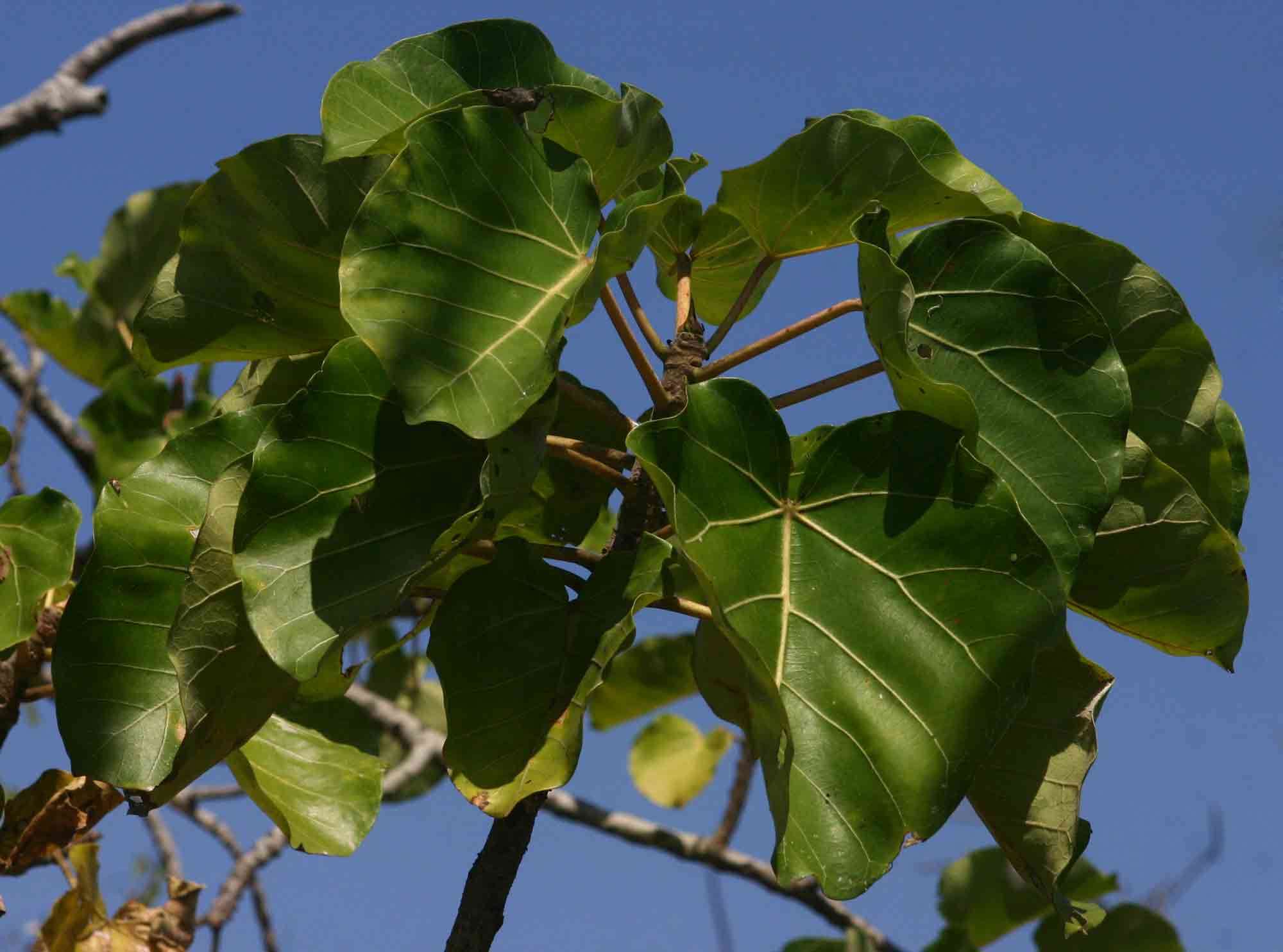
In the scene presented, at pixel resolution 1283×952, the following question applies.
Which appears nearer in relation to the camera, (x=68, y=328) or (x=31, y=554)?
(x=31, y=554)

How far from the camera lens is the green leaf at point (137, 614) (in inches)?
54.5

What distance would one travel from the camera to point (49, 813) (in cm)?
168

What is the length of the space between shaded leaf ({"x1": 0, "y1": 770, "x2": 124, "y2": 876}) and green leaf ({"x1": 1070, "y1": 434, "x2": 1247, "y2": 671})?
1183mm

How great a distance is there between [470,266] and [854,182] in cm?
42

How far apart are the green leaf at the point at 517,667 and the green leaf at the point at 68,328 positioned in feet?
8.49

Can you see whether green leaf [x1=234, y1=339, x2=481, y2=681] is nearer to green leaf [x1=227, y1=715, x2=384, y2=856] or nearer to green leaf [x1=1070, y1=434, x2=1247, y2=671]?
green leaf [x1=227, y1=715, x2=384, y2=856]

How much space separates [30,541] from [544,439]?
0.90 metres

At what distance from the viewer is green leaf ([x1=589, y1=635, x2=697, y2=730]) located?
134 inches

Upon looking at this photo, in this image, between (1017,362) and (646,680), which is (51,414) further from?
(1017,362)

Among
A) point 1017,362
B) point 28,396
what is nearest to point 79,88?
point 28,396

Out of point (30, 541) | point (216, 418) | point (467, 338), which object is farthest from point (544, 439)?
point (30, 541)

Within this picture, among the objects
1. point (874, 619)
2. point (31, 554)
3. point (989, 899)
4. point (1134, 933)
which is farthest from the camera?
point (989, 899)

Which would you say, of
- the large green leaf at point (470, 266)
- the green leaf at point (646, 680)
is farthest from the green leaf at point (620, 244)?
the green leaf at point (646, 680)

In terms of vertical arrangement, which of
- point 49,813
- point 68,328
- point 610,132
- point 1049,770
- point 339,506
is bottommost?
point 49,813
